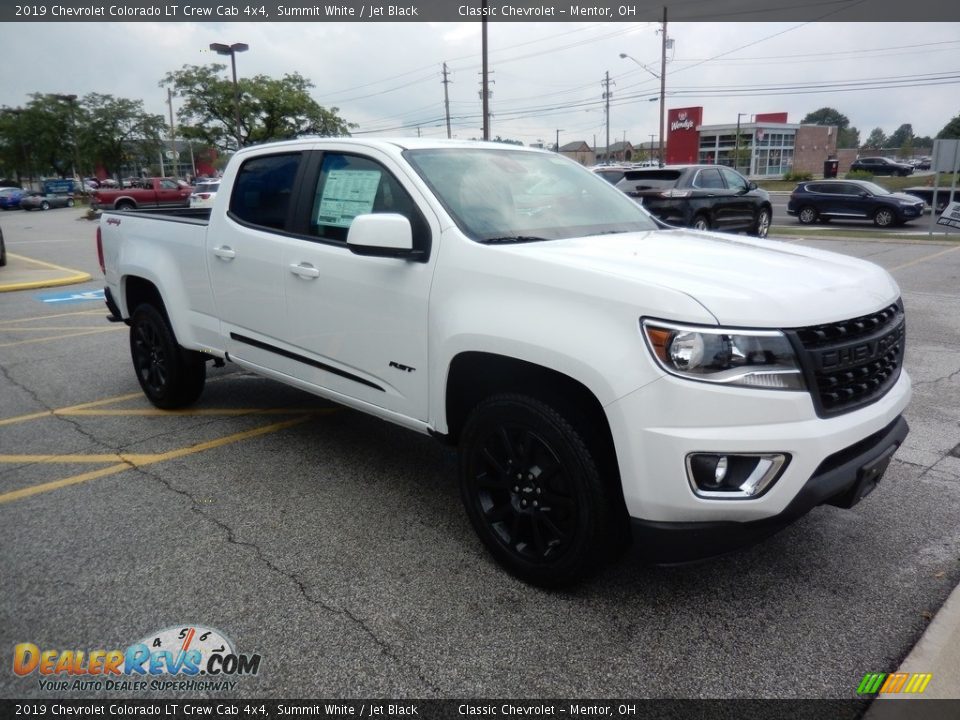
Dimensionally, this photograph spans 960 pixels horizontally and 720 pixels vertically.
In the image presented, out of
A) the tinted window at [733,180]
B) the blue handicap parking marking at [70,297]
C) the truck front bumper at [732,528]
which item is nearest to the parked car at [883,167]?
the tinted window at [733,180]

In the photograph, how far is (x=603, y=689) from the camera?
2.45m

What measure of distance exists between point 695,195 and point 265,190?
1153cm

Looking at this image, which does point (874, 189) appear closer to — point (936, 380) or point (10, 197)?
point (936, 380)

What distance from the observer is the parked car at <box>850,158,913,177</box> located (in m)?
55.0

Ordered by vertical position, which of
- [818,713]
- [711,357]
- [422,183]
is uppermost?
[422,183]

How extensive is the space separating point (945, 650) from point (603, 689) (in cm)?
125

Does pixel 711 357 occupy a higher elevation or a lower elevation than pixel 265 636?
higher

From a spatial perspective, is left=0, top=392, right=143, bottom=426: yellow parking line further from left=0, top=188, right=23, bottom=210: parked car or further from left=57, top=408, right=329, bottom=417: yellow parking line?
left=0, top=188, right=23, bottom=210: parked car

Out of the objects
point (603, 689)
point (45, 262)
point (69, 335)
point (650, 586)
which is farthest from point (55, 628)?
point (45, 262)

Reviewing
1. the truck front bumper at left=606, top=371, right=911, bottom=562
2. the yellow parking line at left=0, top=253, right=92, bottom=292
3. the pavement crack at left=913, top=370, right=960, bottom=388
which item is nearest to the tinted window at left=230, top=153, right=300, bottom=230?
the truck front bumper at left=606, top=371, right=911, bottom=562

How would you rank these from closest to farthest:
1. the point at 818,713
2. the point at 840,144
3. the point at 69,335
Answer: the point at 818,713
the point at 69,335
the point at 840,144

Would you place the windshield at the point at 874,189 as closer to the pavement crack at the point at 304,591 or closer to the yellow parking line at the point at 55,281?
the yellow parking line at the point at 55,281

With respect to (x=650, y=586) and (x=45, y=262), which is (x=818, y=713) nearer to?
(x=650, y=586)

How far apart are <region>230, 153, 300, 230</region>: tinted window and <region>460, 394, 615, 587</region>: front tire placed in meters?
1.93
